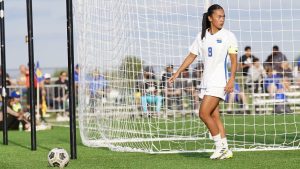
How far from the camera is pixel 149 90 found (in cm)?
1341

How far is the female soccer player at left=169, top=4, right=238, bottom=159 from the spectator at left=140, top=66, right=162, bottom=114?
5.89 ft

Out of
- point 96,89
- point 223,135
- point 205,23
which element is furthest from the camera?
point 96,89

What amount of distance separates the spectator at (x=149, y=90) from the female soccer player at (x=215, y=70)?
1.80m

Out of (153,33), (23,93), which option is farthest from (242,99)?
(153,33)

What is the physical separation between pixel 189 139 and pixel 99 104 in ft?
5.37

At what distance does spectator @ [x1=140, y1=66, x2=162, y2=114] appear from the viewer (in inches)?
508

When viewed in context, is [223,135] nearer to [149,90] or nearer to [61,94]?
[149,90]

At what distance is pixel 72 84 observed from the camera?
10.7m

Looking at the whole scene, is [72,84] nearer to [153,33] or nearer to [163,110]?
[153,33]

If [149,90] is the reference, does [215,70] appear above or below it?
above

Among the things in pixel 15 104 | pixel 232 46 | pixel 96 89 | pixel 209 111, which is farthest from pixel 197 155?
pixel 15 104

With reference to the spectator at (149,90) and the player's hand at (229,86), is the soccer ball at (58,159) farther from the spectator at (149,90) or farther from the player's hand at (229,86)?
the spectator at (149,90)

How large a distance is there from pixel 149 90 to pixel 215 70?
268cm

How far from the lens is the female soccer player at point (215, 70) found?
1076 cm
